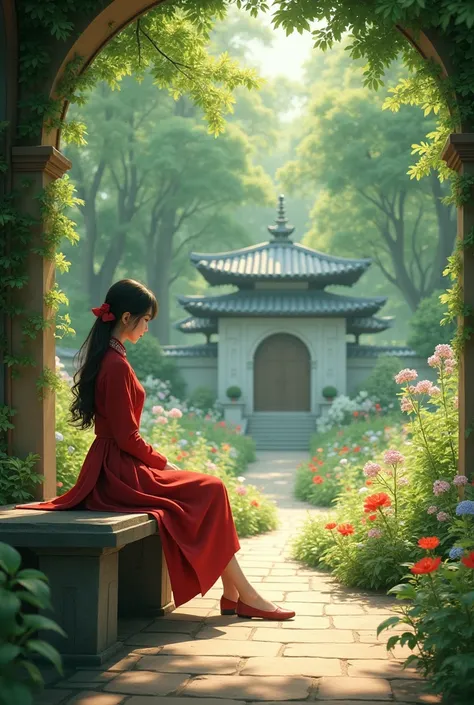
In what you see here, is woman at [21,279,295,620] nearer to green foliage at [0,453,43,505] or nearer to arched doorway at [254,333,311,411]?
green foliage at [0,453,43,505]

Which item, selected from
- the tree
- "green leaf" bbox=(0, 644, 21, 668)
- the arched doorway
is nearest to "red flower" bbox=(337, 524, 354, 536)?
"green leaf" bbox=(0, 644, 21, 668)

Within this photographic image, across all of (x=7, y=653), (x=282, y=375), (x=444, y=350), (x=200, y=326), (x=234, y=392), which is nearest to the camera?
(x=7, y=653)

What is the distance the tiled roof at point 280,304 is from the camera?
953 inches

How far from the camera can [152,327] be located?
31.7 metres

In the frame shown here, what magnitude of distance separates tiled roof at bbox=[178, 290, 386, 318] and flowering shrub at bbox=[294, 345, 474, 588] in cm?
1771

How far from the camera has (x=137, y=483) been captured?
14.4ft

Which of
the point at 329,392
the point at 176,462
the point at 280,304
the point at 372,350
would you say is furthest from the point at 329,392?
the point at 176,462

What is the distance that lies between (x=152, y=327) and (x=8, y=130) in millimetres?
26628

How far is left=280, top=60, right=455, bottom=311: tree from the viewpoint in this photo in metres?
27.0

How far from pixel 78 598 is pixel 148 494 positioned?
2.57ft

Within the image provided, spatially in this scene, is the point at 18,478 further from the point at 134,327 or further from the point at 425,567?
the point at 425,567

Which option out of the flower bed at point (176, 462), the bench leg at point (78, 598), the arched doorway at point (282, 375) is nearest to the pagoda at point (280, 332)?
the arched doorway at point (282, 375)

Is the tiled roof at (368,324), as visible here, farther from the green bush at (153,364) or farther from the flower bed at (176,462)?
the flower bed at (176,462)

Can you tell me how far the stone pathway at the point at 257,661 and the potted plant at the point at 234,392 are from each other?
1834 cm
